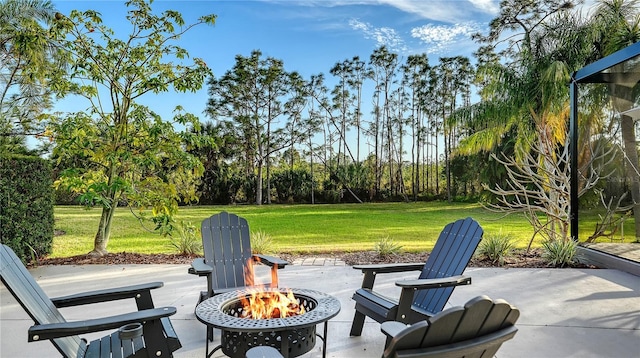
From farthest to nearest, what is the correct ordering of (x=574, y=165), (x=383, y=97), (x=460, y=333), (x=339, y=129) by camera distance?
(x=339, y=129)
(x=383, y=97)
(x=574, y=165)
(x=460, y=333)

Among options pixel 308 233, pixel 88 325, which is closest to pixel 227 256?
pixel 88 325

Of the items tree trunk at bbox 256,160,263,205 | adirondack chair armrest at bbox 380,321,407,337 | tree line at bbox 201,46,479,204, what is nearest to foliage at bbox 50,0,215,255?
adirondack chair armrest at bbox 380,321,407,337

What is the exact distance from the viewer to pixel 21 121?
1083 centimetres

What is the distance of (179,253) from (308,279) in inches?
104

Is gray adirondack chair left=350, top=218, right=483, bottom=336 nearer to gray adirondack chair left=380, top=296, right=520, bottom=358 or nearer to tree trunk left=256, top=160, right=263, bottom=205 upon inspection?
gray adirondack chair left=380, top=296, right=520, bottom=358

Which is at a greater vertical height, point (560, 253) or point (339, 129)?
point (339, 129)

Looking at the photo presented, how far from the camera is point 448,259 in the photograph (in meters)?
2.99

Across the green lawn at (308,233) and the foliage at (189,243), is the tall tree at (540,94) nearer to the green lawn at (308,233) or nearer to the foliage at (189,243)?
the green lawn at (308,233)

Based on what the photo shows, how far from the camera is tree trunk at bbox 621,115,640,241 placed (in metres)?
5.22

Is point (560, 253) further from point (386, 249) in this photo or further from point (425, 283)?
point (425, 283)

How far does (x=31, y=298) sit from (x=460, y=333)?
193 cm

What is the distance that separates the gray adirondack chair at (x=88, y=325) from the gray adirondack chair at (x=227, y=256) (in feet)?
3.01

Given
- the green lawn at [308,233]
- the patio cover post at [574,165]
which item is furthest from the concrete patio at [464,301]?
the green lawn at [308,233]

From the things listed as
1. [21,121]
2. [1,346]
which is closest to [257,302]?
[1,346]
